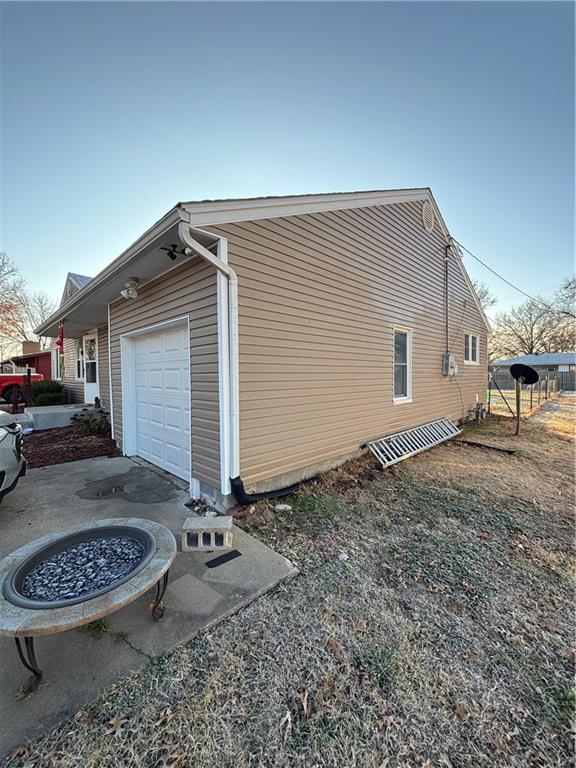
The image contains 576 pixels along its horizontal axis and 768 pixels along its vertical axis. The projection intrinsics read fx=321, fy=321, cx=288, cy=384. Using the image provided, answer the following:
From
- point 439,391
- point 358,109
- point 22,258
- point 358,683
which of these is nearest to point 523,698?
point 358,683

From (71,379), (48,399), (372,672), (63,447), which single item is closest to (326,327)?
(372,672)

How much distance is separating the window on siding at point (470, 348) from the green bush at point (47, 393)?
14.4 m

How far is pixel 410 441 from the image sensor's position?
22.4 ft

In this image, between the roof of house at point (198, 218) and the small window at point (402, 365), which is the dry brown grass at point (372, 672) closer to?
the roof of house at point (198, 218)

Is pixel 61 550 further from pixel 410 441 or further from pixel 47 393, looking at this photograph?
pixel 47 393

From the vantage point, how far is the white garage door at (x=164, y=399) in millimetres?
4605

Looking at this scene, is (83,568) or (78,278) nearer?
(83,568)

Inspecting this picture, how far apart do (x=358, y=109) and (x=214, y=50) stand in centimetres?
287

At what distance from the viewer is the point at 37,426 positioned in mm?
8867

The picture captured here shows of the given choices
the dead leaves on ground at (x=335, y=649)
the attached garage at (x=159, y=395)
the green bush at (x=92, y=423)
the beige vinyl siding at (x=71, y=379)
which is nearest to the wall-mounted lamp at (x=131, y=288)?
the attached garage at (x=159, y=395)

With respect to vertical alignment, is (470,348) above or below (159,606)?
above

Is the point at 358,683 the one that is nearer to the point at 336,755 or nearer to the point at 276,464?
the point at 336,755

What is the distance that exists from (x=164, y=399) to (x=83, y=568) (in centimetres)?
329

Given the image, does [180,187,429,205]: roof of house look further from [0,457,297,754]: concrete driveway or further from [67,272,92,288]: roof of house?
[67,272,92,288]: roof of house
